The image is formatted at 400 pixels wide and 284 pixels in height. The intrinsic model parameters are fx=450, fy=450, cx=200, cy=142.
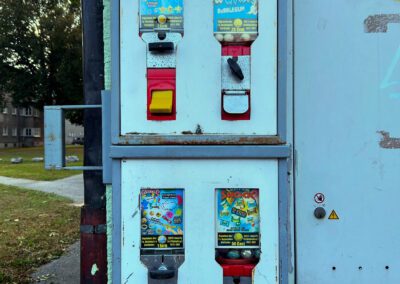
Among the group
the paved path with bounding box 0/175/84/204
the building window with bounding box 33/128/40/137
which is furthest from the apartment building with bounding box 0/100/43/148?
the paved path with bounding box 0/175/84/204

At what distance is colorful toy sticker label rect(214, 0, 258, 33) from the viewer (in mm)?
1879

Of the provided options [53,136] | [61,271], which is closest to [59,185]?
[61,271]

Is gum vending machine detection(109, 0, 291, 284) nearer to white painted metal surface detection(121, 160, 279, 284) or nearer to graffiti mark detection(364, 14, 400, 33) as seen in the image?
white painted metal surface detection(121, 160, 279, 284)

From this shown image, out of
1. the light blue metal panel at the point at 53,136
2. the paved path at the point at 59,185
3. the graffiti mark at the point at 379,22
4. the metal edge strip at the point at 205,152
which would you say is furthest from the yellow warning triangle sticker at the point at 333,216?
the paved path at the point at 59,185

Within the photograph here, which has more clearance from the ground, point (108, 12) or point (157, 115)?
point (108, 12)

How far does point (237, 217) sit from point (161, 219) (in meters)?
0.32

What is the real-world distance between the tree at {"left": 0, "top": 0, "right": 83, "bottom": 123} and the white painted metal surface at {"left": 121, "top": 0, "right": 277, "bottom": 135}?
31.3 meters

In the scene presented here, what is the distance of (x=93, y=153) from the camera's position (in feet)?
7.55

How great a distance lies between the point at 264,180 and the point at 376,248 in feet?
2.11

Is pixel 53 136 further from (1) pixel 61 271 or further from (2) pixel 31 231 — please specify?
(2) pixel 31 231

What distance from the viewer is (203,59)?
1.89 m

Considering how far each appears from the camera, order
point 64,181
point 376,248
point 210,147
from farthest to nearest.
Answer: point 64,181 < point 376,248 < point 210,147

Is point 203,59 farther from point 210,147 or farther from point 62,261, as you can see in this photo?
point 62,261

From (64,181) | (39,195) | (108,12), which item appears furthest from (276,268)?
(64,181)
